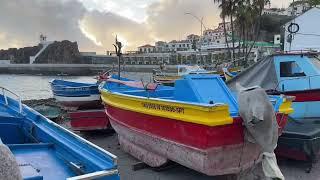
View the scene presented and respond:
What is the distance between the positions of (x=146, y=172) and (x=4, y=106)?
272 cm

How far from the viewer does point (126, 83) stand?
363 inches

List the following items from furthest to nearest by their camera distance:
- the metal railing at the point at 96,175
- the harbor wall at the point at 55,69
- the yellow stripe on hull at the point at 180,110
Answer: the harbor wall at the point at 55,69, the yellow stripe on hull at the point at 180,110, the metal railing at the point at 96,175

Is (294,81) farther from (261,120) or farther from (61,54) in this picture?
(61,54)

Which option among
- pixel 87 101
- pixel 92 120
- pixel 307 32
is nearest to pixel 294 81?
pixel 92 120

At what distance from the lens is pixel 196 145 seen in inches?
228

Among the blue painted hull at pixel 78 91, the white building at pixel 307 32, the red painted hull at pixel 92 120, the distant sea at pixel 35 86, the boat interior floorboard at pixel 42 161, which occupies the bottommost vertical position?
the distant sea at pixel 35 86

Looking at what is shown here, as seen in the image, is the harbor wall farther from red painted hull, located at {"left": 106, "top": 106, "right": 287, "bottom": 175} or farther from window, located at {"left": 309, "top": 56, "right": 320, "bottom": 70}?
red painted hull, located at {"left": 106, "top": 106, "right": 287, "bottom": 175}

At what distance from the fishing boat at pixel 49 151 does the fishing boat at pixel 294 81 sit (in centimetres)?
425

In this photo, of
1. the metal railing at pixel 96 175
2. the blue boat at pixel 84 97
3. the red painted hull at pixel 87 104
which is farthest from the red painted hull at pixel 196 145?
the blue boat at pixel 84 97

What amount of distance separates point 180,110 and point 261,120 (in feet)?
3.97

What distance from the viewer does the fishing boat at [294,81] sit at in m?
8.05

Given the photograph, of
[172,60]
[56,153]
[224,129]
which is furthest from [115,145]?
[172,60]

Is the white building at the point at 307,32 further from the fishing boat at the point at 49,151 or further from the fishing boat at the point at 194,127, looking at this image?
the fishing boat at the point at 49,151

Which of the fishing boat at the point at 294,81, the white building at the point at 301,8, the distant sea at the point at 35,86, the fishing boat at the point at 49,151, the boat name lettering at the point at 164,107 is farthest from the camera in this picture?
the white building at the point at 301,8
